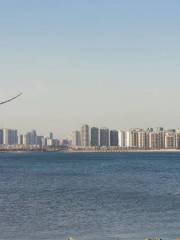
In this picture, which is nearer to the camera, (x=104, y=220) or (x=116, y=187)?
(x=104, y=220)

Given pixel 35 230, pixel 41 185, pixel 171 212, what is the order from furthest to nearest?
1. pixel 41 185
2. pixel 171 212
3. pixel 35 230

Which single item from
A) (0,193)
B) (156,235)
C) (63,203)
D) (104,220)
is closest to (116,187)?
(0,193)

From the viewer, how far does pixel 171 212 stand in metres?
65.1

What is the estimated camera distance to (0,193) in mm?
91250

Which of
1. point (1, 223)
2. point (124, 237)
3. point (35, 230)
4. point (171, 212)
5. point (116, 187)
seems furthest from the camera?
point (116, 187)

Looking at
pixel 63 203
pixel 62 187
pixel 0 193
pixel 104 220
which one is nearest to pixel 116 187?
pixel 62 187

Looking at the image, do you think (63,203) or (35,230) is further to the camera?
(63,203)

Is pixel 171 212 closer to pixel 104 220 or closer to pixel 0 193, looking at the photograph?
pixel 104 220

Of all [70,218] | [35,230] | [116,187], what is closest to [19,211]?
[70,218]

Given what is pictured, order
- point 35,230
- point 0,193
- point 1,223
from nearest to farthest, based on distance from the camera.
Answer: point 35,230, point 1,223, point 0,193

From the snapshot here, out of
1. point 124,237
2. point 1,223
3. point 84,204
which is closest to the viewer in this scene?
point 124,237

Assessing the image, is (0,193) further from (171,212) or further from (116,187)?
(171,212)

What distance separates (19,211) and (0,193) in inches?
964

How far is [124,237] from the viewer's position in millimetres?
50062
